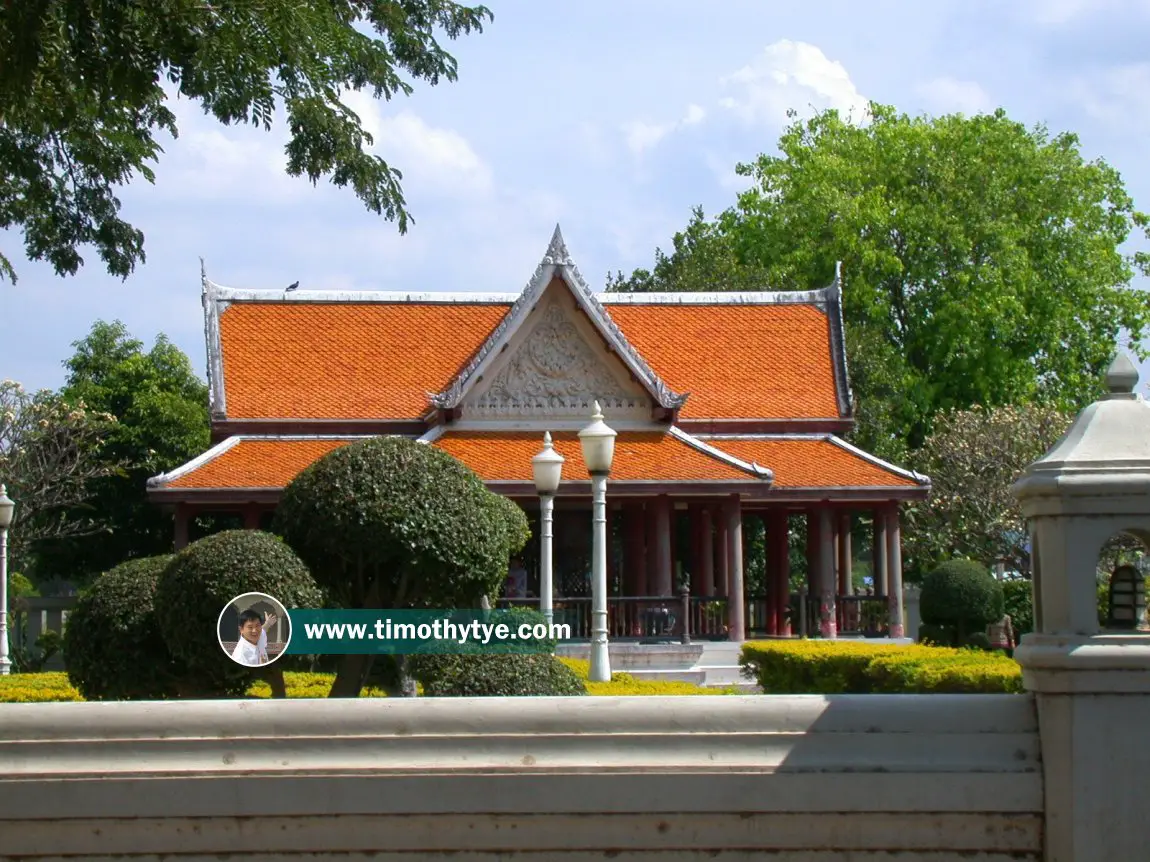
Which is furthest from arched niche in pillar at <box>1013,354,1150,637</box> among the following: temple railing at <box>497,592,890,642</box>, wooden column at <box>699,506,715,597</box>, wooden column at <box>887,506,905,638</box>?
wooden column at <box>699,506,715,597</box>

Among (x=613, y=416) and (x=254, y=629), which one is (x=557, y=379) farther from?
(x=254, y=629)

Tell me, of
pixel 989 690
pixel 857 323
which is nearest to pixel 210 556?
pixel 989 690

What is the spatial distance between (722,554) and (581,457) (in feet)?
14.3

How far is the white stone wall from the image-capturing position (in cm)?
588

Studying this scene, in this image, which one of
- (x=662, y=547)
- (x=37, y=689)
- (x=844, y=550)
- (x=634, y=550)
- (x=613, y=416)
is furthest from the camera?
(x=844, y=550)

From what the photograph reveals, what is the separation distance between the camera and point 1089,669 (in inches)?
232

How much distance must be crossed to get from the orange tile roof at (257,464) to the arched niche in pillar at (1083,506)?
18886 mm

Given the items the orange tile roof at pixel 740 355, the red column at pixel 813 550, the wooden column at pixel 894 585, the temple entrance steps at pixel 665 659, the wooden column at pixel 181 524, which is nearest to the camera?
the temple entrance steps at pixel 665 659

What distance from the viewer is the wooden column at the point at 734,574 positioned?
2522cm

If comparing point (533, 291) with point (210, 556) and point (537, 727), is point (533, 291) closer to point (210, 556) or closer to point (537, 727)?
point (210, 556)

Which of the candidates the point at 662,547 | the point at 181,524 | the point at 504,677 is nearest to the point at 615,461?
the point at 662,547

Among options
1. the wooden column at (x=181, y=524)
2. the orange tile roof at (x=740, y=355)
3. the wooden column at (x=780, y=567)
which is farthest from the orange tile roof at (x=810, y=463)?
the wooden column at (x=181, y=524)

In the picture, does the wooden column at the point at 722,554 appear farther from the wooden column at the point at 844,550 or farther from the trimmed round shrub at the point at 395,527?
the trimmed round shrub at the point at 395,527

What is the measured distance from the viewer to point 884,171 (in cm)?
4350
